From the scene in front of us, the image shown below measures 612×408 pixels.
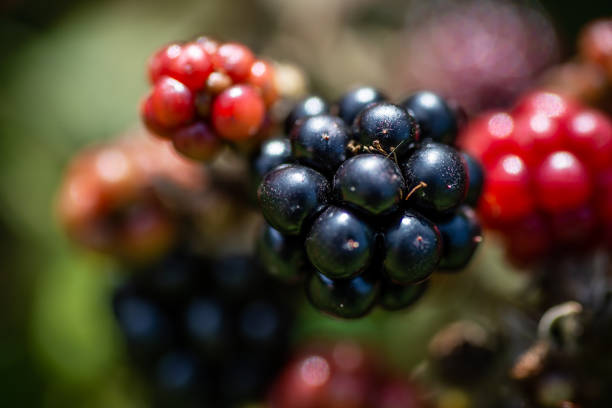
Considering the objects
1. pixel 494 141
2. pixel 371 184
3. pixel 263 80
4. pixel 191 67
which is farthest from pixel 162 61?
pixel 494 141

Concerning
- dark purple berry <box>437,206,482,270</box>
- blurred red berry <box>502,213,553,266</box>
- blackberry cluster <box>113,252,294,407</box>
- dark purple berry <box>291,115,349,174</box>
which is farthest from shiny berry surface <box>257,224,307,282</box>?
blurred red berry <box>502,213,553,266</box>

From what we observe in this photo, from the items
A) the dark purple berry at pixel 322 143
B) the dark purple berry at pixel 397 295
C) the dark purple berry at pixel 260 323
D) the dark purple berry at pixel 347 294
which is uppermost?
the dark purple berry at pixel 322 143

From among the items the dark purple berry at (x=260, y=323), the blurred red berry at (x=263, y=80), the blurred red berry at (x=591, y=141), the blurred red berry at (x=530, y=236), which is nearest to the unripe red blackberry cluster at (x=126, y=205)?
the dark purple berry at (x=260, y=323)

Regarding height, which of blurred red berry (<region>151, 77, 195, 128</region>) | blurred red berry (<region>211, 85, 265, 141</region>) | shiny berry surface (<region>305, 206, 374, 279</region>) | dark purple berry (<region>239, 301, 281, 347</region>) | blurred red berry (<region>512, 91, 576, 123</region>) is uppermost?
blurred red berry (<region>151, 77, 195, 128</region>)

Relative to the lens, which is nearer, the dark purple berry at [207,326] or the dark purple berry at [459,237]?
the dark purple berry at [459,237]

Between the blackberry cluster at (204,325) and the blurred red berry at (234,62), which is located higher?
the blurred red berry at (234,62)

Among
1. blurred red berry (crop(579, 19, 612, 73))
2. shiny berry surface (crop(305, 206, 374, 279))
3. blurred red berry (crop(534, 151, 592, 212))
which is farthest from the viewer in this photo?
blurred red berry (crop(579, 19, 612, 73))

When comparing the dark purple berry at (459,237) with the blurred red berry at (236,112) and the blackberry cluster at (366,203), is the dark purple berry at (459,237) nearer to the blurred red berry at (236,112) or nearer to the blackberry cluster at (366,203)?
the blackberry cluster at (366,203)

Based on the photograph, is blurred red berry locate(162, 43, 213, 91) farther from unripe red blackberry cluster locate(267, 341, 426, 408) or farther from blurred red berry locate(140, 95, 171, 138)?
unripe red blackberry cluster locate(267, 341, 426, 408)
